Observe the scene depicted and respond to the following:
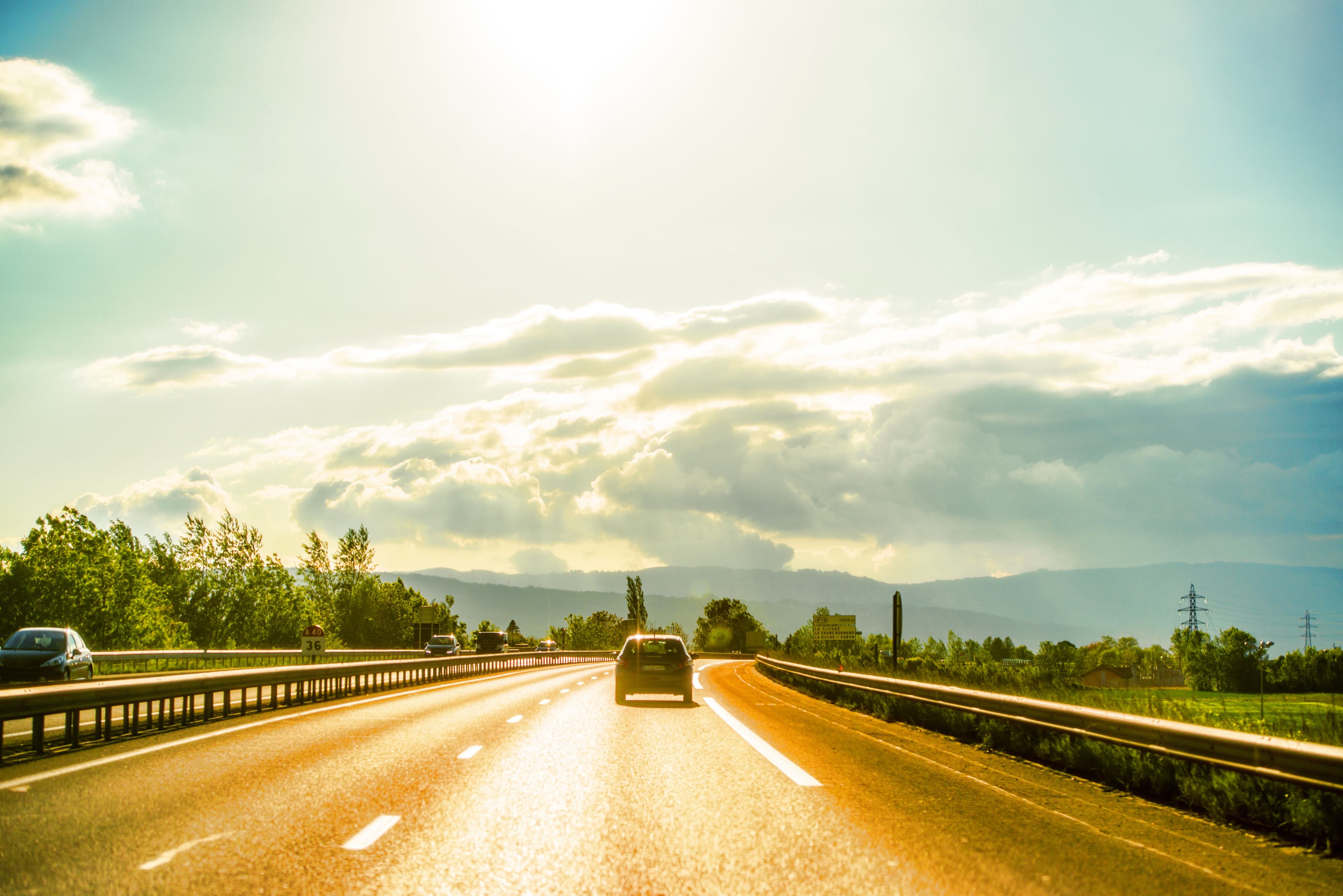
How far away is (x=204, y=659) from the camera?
1780 inches

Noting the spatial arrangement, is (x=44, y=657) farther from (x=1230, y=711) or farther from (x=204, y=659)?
(x=1230, y=711)

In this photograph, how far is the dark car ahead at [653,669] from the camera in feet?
76.4

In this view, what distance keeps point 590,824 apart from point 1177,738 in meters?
5.29

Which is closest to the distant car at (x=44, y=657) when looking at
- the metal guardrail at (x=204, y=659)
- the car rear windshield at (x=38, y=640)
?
the car rear windshield at (x=38, y=640)

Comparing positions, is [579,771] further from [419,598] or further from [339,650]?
[419,598]

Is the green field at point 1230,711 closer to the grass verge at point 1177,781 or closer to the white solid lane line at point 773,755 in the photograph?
the grass verge at point 1177,781

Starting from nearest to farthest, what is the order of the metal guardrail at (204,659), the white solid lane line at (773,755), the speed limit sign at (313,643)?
the white solid lane line at (773,755) → the speed limit sign at (313,643) → the metal guardrail at (204,659)

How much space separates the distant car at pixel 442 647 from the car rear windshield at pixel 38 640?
41403mm

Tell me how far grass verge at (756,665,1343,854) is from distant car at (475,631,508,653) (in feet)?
243

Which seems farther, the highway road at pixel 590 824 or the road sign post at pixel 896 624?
the road sign post at pixel 896 624

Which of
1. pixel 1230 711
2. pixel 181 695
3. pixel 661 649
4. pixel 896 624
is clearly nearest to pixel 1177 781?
pixel 1230 711

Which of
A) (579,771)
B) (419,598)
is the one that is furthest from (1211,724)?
(419,598)

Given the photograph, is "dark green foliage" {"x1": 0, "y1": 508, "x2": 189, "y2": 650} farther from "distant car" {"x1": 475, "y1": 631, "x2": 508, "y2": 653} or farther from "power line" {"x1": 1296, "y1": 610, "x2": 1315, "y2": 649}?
"power line" {"x1": 1296, "y1": 610, "x2": 1315, "y2": 649}

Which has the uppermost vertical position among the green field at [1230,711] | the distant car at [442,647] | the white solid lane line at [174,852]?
the green field at [1230,711]
